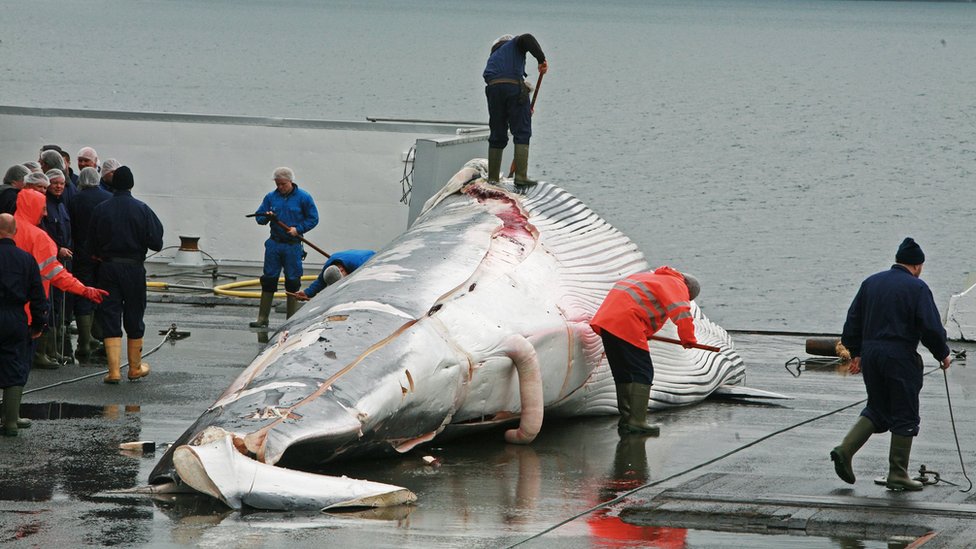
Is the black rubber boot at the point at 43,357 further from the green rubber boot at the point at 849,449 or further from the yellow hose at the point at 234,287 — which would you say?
the green rubber boot at the point at 849,449

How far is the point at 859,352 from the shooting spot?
10.6 metres

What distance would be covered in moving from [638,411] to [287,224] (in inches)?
259

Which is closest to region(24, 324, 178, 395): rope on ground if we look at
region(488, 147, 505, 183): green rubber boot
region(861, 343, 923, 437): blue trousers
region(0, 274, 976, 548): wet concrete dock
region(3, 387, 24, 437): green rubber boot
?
region(0, 274, 976, 548): wet concrete dock

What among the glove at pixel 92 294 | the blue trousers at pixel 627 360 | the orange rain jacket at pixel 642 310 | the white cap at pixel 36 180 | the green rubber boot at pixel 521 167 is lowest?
the blue trousers at pixel 627 360

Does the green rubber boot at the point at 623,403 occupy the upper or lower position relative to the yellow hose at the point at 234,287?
upper

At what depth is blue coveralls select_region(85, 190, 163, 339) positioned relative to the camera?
45.1 ft

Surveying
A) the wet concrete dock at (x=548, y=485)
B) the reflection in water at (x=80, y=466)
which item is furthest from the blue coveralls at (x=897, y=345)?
the reflection in water at (x=80, y=466)

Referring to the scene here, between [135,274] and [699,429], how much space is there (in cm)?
566

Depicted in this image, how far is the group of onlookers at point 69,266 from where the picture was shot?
11289 mm

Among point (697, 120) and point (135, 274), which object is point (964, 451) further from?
point (697, 120)

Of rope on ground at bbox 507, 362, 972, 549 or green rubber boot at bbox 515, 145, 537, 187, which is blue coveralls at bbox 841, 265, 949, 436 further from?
green rubber boot at bbox 515, 145, 537, 187

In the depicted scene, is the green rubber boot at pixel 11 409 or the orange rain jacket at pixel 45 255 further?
the orange rain jacket at pixel 45 255

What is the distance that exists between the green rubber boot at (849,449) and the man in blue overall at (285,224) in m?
8.64

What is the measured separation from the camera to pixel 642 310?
12.1 metres
